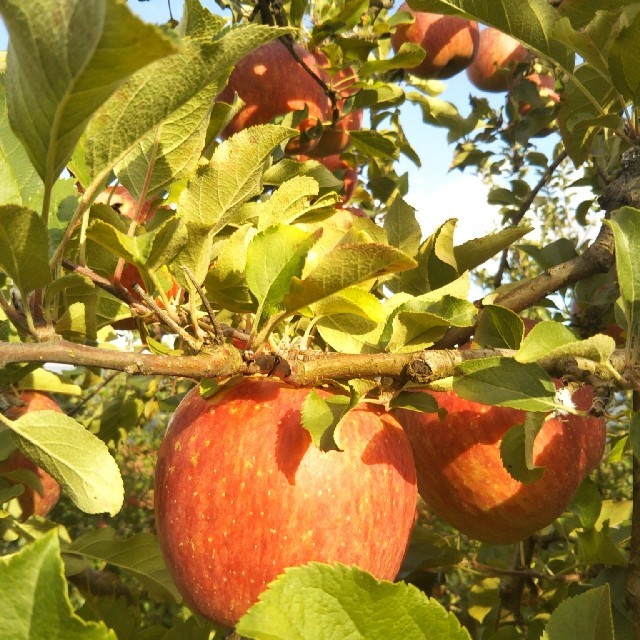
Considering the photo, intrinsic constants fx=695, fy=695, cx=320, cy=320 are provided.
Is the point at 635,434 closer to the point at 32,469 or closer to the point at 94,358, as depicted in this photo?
the point at 94,358

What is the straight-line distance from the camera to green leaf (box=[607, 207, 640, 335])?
0.72 metres

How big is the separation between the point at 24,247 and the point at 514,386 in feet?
1.54

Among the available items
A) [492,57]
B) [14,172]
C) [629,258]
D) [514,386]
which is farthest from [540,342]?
[492,57]

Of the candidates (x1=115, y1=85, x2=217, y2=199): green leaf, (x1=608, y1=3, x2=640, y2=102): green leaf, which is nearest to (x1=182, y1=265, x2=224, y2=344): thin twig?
(x1=115, y1=85, x2=217, y2=199): green leaf

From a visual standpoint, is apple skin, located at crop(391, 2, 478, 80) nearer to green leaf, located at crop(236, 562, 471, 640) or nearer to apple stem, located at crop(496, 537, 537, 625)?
apple stem, located at crop(496, 537, 537, 625)

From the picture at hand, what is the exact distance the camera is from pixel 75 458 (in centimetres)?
64

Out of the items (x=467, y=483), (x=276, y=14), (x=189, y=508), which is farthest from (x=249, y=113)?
(x=189, y=508)

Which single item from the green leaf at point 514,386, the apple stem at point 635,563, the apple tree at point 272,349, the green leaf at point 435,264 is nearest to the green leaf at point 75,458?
the apple tree at point 272,349

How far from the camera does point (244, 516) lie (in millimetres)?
736

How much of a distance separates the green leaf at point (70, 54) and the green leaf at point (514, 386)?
0.44 meters

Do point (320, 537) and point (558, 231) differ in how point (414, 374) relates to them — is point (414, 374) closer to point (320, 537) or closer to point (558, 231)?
point (320, 537)

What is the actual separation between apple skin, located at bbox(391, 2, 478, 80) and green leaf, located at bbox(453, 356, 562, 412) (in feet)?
6.26

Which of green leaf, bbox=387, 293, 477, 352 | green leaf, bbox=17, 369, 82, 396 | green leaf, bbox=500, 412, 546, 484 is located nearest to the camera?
green leaf, bbox=387, 293, 477, 352

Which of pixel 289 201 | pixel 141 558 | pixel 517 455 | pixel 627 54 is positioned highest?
pixel 627 54
